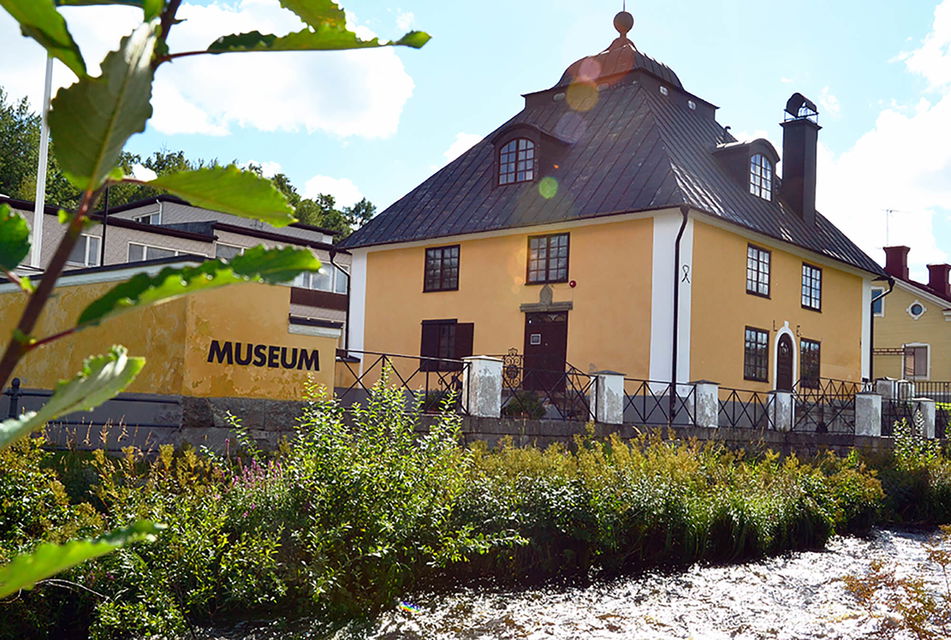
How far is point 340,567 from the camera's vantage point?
796 centimetres

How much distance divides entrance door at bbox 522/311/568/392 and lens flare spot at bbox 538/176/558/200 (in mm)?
3029

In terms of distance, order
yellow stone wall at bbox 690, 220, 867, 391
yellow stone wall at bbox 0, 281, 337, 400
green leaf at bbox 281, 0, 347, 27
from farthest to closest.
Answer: yellow stone wall at bbox 690, 220, 867, 391 < yellow stone wall at bbox 0, 281, 337, 400 < green leaf at bbox 281, 0, 347, 27

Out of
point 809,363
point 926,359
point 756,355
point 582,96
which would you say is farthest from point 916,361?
point 582,96

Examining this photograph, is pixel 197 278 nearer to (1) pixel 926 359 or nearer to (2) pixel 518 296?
(2) pixel 518 296

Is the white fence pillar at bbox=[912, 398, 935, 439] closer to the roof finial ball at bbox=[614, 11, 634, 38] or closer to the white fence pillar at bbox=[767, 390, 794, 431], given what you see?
the white fence pillar at bbox=[767, 390, 794, 431]

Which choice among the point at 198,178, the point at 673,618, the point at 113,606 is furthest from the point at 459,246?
the point at 198,178

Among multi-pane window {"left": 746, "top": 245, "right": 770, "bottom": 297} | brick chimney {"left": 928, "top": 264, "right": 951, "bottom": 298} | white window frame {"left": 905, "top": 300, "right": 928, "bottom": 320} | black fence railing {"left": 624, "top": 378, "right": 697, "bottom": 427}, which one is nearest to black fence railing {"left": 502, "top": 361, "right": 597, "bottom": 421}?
black fence railing {"left": 624, "top": 378, "right": 697, "bottom": 427}

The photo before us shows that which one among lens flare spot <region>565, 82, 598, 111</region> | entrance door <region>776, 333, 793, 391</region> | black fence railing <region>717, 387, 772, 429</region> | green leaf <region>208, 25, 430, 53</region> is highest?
lens flare spot <region>565, 82, 598, 111</region>

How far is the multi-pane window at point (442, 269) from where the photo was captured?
987 inches

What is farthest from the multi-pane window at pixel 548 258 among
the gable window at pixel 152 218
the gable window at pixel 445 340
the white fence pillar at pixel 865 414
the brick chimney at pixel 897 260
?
the brick chimney at pixel 897 260

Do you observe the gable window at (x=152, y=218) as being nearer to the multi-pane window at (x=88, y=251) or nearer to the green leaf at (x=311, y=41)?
the multi-pane window at (x=88, y=251)

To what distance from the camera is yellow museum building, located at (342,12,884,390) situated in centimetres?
2150

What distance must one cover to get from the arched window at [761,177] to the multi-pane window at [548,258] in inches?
216

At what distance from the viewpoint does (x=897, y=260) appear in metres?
45.5
